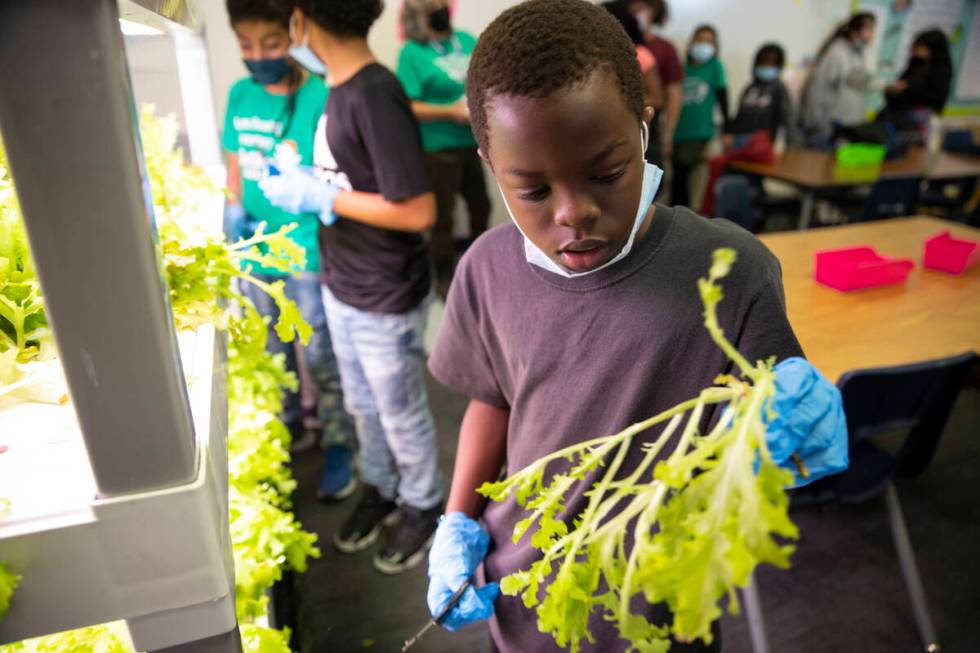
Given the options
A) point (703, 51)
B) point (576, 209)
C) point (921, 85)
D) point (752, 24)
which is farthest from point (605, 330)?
point (921, 85)

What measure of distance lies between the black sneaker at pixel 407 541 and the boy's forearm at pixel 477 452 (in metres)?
1.22

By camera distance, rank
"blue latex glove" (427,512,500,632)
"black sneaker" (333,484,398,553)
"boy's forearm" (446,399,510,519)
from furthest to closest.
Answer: "black sneaker" (333,484,398,553)
"boy's forearm" (446,399,510,519)
"blue latex glove" (427,512,500,632)

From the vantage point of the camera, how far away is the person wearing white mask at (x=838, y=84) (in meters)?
6.15

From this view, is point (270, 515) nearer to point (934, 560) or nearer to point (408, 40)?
point (934, 560)

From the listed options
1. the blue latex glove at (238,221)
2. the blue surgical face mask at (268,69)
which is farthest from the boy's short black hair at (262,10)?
the blue latex glove at (238,221)

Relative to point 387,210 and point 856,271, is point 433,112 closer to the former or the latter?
point 387,210

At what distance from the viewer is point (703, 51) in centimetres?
605

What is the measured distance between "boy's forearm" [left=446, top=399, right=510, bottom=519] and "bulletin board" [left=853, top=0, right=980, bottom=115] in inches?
318

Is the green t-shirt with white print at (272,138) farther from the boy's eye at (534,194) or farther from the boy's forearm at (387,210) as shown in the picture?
the boy's eye at (534,194)

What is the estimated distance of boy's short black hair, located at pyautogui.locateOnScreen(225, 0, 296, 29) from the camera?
6.95ft

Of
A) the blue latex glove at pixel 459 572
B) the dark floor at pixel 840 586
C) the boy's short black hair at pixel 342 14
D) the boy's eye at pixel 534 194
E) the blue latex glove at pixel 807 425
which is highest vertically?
the boy's short black hair at pixel 342 14

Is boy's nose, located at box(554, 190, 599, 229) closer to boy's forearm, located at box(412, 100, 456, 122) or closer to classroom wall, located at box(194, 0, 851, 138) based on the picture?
boy's forearm, located at box(412, 100, 456, 122)

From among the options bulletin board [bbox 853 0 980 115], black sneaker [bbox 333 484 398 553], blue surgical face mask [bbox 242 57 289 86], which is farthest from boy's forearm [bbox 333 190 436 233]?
bulletin board [bbox 853 0 980 115]

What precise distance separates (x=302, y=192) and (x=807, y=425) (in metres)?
1.85
